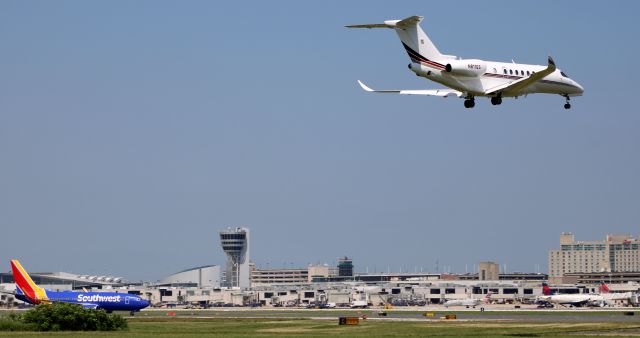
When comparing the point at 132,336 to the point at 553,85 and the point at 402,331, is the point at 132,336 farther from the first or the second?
the point at 553,85

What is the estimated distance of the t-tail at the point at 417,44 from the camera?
279 ft

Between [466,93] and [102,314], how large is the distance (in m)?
34.7

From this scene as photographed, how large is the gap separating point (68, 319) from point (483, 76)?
38.4 m

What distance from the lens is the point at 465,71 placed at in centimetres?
8544

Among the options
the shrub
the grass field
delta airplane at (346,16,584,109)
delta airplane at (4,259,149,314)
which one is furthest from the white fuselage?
delta airplane at (4,259,149,314)

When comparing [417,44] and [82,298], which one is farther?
[82,298]

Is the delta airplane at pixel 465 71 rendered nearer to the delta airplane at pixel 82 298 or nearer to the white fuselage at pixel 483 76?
the white fuselage at pixel 483 76

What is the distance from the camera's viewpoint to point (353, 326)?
334 feet

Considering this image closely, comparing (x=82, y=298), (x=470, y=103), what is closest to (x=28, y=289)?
(x=82, y=298)

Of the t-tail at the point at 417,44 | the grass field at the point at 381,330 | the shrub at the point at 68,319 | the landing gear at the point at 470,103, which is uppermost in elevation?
the t-tail at the point at 417,44

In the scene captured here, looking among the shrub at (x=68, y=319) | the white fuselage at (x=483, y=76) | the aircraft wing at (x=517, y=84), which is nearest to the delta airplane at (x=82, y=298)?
the shrub at (x=68, y=319)

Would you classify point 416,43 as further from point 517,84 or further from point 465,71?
point 517,84

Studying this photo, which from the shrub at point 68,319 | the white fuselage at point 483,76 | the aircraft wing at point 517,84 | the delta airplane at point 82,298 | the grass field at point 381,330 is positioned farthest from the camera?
the delta airplane at point 82,298

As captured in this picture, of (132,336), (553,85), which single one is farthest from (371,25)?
(132,336)
